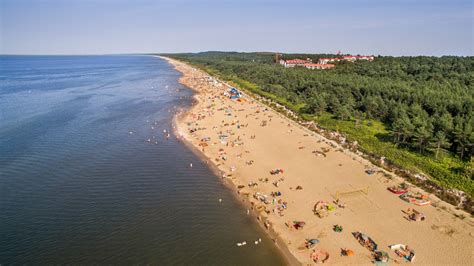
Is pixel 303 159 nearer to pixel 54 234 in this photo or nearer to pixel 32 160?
pixel 54 234

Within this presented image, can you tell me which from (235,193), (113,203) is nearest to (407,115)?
(235,193)

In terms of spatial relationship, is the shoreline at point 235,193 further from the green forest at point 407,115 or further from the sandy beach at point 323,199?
the green forest at point 407,115

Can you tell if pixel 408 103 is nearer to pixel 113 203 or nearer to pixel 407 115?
pixel 407 115

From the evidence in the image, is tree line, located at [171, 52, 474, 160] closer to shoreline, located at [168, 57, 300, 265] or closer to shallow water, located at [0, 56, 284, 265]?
shoreline, located at [168, 57, 300, 265]

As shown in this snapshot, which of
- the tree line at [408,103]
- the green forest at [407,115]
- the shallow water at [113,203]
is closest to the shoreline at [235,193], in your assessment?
the shallow water at [113,203]

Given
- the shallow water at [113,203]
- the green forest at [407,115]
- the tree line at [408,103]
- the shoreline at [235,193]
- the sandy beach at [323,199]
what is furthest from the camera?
the tree line at [408,103]

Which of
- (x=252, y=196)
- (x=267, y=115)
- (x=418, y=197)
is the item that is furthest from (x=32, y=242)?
(x=267, y=115)
